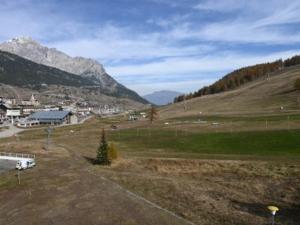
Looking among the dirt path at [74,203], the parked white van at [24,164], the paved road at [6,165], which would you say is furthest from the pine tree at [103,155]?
the paved road at [6,165]

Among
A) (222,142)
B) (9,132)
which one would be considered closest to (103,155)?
(222,142)

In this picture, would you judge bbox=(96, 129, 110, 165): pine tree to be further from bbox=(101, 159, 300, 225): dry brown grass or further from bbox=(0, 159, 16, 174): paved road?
bbox=(0, 159, 16, 174): paved road

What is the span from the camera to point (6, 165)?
253ft

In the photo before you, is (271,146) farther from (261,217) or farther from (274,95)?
(274,95)

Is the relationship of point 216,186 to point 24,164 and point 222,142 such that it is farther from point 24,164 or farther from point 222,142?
point 222,142

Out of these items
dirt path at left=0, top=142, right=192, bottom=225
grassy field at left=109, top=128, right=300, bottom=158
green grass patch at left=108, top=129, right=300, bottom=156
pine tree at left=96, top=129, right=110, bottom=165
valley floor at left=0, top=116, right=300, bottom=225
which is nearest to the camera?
dirt path at left=0, top=142, right=192, bottom=225

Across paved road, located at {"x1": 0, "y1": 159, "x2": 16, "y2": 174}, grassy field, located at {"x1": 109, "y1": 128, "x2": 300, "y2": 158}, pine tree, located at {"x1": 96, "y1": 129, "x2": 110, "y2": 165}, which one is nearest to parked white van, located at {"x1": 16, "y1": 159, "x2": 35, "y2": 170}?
paved road, located at {"x1": 0, "y1": 159, "x2": 16, "y2": 174}

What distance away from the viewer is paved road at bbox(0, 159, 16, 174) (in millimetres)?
73562

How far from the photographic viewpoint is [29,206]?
1891 inches

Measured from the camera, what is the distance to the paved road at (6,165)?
241ft

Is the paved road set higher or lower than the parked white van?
lower

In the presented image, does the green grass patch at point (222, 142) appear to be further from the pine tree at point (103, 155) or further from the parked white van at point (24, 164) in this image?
the parked white van at point (24, 164)

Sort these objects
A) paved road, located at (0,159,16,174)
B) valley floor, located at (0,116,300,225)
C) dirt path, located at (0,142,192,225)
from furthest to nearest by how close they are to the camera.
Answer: paved road, located at (0,159,16,174) → valley floor, located at (0,116,300,225) → dirt path, located at (0,142,192,225)

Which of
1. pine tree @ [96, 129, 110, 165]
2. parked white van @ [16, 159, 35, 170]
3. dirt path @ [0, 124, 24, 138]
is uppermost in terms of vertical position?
dirt path @ [0, 124, 24, 138]
